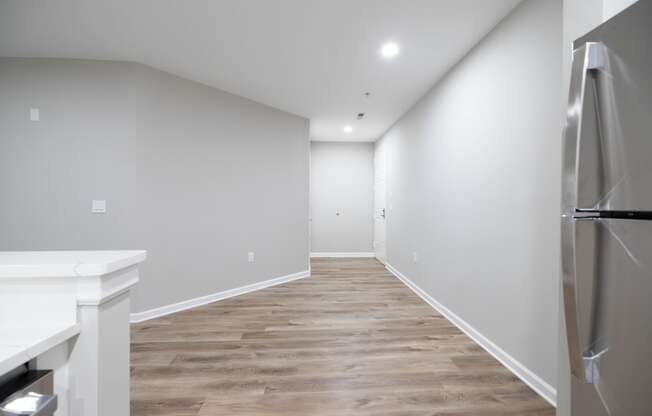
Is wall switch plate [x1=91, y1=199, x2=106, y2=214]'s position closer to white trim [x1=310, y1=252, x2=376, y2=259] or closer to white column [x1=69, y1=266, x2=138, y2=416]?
white column [x1=69, y1=266, x2=138, y2=416]

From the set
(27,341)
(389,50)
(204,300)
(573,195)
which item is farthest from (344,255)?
(27,341)

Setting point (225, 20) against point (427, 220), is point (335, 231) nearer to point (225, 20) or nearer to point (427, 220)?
point (427, 220)

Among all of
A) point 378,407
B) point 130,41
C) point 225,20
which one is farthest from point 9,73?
point 378,407

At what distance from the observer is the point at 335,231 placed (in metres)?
6.84

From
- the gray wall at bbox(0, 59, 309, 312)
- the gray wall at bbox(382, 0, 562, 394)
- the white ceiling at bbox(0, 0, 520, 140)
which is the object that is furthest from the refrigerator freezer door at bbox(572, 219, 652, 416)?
the gray wall at bbox(0, 59, 309, 312)

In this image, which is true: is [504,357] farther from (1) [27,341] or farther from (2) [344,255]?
(2) [344,255]

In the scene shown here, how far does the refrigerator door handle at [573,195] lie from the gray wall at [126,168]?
3348 mm

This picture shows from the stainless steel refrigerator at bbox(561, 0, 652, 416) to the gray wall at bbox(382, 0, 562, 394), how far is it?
0.96 m

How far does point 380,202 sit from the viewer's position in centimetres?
621

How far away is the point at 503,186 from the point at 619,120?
4.98 ft

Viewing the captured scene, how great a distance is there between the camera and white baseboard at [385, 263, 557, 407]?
5.84ft

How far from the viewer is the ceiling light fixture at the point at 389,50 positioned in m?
2.64

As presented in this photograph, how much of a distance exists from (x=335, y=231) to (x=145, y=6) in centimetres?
530

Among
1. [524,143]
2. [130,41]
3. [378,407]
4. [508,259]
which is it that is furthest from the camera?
[130,41]
